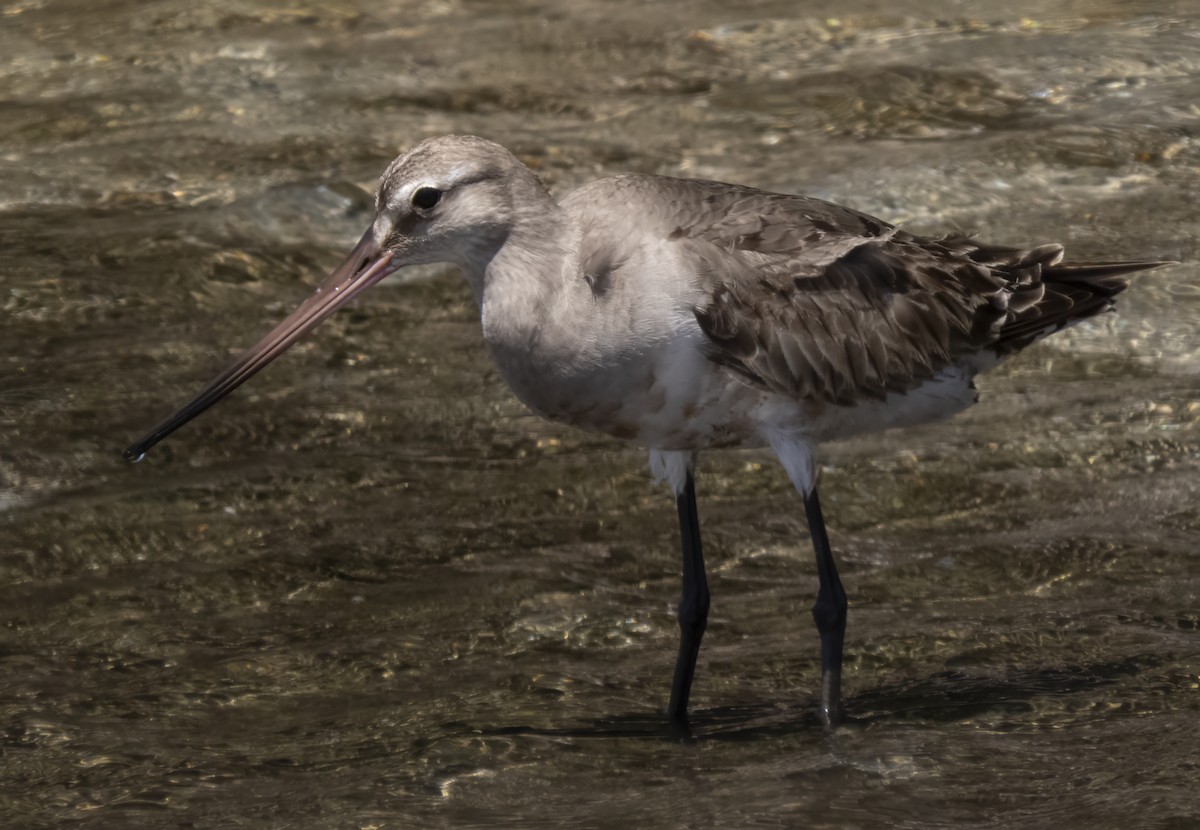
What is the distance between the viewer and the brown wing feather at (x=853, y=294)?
5.93m

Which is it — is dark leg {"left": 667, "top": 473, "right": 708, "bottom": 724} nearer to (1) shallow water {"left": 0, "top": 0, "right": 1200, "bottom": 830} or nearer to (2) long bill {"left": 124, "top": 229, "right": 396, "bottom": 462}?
(1) shallow water {"left": 0, "top": 0, "right": 1200, "bottom": 830}

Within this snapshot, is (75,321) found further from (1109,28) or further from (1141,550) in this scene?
(1109,28)

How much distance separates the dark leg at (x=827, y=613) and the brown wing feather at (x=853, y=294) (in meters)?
0.44

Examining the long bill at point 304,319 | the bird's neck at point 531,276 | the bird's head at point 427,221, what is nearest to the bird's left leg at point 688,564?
the bird's neck at point 531,276

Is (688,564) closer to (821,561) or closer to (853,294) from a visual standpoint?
(821,561)

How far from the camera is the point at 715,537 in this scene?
7.44 m

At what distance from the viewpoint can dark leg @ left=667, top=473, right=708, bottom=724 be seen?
601cm

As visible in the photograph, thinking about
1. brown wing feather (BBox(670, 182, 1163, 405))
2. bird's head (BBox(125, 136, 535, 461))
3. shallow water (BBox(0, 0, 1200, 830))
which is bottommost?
shallow water (BBox(0, 0, 1200, 830))

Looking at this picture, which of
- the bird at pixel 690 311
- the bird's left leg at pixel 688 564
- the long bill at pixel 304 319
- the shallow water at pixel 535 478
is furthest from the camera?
the bird's left leg at pixel 688 564

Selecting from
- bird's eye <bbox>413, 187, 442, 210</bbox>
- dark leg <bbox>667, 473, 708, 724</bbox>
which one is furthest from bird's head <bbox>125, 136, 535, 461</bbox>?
dark leg <bbox>667, 473, 708, 724</bbox>

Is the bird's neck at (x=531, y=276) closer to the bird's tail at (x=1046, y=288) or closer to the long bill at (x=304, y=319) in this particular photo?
the long bill at (x=304, y=319)

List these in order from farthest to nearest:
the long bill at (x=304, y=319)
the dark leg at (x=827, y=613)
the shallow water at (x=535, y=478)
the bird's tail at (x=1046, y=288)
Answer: the bird's tail at (x=1046, y=288), the dark leg at (x=827, y=613), the long bill at (x=304, y=319), the shallow water at (x=535, y=478)

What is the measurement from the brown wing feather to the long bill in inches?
39.6

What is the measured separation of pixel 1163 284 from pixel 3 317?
5832 mm
